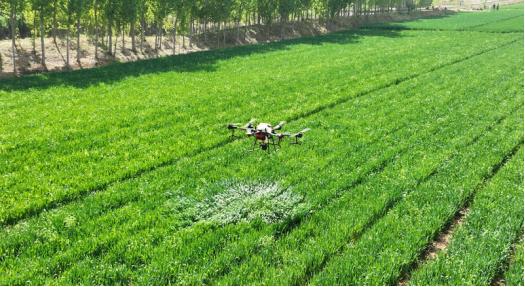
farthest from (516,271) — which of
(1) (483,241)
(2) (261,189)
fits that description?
(2) (261,189)

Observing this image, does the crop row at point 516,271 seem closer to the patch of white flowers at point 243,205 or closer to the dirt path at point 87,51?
the patch of white flowers at point 243,205

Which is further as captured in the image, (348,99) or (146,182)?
(348,99)

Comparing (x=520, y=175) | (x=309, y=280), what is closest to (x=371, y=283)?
(x=309, y=280)

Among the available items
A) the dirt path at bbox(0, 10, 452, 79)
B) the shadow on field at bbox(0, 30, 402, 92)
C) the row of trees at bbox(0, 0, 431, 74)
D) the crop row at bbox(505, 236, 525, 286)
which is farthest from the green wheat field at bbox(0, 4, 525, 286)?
the dirt path at bbox(0, 10, 452, 79)

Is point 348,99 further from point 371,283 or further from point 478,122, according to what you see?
point 371,283

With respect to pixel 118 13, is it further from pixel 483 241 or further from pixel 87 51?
pixel 483 241
